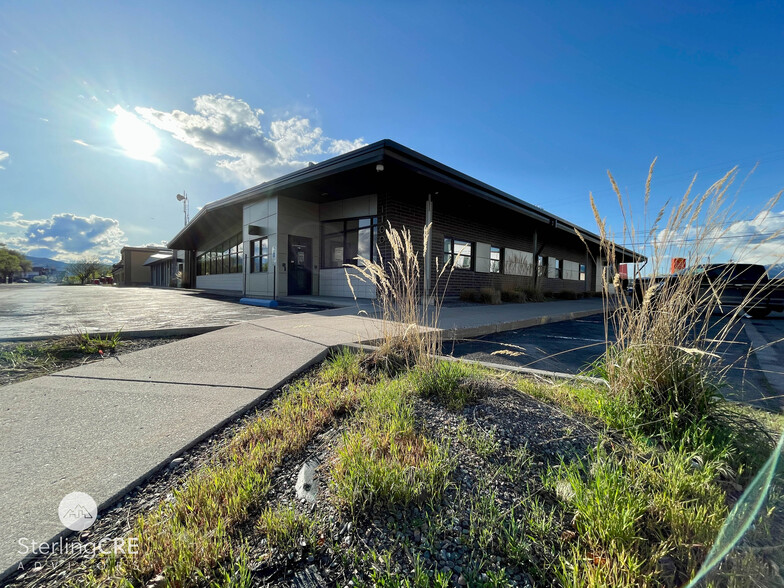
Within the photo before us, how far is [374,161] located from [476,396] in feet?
20.9

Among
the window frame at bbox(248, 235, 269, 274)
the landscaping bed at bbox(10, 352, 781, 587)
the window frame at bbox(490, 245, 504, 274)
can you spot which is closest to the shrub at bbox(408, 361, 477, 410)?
the landscaping bed at bbox(10, 352, 781, 587)

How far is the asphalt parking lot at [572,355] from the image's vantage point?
8.11 ft

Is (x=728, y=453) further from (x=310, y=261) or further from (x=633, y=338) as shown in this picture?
(x=310, y=261)

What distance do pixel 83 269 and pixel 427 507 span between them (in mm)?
72634

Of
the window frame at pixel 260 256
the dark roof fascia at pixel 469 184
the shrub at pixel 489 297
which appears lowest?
the shrub at pixel 489 297

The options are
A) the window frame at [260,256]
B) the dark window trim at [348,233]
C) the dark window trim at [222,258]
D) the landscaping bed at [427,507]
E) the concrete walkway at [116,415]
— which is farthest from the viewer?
the dark window trim at [222,258]

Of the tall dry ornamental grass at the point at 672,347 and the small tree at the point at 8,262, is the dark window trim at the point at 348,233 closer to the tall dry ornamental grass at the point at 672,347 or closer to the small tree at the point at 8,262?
the tall dry ornamental grass at the point at 672,347

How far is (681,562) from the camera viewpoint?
986mm

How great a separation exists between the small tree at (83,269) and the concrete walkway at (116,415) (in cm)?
6654

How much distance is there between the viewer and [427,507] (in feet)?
3.89

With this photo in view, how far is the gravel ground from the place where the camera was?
980 millimetres

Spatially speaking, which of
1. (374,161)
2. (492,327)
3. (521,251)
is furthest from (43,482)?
(521,251)

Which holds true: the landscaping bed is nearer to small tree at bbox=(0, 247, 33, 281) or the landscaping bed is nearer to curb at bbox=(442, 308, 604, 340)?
curb at bbox=(442, 308, 604, 340)

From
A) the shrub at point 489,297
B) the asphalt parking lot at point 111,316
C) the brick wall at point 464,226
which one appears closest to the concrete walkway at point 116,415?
the asphalt parking lot at point 111,316
